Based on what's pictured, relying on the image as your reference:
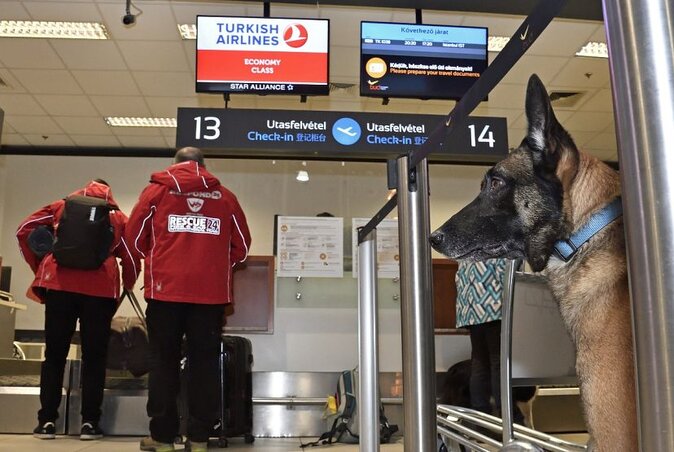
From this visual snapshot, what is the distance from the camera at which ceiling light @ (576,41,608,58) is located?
21.3 ft

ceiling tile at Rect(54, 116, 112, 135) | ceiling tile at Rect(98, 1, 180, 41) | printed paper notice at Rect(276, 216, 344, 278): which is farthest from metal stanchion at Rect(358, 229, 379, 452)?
ceiling tile at Rect(54, 116, 112, 135)

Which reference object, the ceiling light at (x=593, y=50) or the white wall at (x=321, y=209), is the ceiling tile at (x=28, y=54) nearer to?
the white wall at (x=321, y=209)

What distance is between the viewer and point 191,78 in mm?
7285

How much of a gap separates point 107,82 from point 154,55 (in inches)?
38.7

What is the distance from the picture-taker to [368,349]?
2486mm

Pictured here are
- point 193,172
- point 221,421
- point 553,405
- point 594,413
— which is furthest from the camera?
point 553,405

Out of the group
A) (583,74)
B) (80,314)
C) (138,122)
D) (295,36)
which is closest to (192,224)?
(80,314)

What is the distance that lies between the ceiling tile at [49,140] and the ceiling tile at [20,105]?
2.55 ft

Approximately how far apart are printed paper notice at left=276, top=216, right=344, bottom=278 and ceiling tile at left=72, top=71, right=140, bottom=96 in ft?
8.29

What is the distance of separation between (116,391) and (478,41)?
3.86 metres

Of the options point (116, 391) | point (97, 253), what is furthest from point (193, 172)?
point (116, 391)

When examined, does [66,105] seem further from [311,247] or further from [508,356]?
[508,356]

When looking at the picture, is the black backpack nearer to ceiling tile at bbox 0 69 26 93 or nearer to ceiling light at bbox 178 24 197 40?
ceiling light at bbox 178 24 197 40

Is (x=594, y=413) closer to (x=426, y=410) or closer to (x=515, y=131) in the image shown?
(x=426, y=410)
